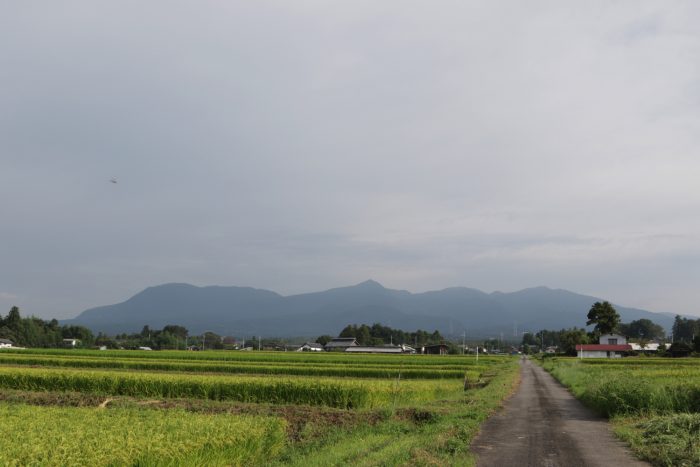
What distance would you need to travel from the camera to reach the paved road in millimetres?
12555

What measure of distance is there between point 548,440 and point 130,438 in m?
11.2

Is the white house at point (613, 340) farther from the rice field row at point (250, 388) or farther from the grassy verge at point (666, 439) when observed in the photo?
the grassy verge at point (666, 439)

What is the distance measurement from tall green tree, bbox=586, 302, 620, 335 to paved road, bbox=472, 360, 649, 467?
10823cm

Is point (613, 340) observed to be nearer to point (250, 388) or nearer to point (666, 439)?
point (250, 388)

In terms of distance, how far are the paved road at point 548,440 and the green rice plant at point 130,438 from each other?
5.38m

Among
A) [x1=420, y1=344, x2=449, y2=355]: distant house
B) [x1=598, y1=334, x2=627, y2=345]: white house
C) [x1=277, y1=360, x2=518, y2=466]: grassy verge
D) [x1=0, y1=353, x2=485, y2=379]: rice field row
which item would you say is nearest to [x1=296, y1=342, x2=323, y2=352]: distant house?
[x1=420, y1=344, x2=449, y2=355]: distant house

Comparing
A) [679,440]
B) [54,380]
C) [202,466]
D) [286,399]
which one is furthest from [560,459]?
[54,380]

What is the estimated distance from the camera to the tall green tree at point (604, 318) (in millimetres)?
120312

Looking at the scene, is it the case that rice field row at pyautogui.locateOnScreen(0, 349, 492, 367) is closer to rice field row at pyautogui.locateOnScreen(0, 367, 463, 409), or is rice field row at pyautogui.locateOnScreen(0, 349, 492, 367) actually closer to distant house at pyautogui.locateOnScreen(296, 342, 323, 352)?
rice field row at pyautogui.locateOnScreen(0, 367, 463, 409)

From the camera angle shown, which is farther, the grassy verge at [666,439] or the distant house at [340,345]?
the distant house at [340,345]

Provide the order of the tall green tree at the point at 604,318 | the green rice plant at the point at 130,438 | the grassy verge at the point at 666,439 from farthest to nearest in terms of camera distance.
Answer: the tall green tree at the point at 604,318
the grassy verge at the point at 666,439
the green rice plant at the point at 130,438

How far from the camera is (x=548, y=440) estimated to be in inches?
601

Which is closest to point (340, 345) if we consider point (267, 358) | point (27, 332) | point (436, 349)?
point (436, 349)

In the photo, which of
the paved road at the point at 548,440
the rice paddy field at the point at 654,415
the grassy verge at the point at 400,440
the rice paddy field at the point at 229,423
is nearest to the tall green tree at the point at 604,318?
the rice paddy field at the point at 229,423
